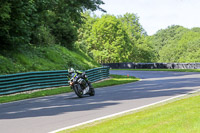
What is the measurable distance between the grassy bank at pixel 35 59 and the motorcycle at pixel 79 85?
7.04 meters

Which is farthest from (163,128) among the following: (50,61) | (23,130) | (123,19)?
(123,19)

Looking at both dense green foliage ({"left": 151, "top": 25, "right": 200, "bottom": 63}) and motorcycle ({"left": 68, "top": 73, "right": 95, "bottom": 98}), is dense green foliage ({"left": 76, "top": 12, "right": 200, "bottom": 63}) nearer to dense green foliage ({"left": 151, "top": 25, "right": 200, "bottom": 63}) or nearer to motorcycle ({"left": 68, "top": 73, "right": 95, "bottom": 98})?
dense green foliage ({"left": 151, "top": 25, "right": 200, "bottom": 63})

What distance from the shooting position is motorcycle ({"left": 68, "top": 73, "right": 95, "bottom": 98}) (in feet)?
42.3

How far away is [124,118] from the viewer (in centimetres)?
736

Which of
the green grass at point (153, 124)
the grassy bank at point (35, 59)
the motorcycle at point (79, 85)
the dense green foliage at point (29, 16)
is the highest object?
the dense green foliage at point (29, 16)

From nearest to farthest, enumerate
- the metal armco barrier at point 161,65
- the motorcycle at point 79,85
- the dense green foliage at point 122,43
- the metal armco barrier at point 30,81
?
the motorcycle at point 79,85
the metal armco barrier at point 30,81
the metal armco barrier at point 161,65
the dense green foliage at point 122,43

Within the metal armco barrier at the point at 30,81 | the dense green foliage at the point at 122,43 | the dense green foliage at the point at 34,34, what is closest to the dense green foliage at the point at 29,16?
the dense green foliage at the point at 34,34

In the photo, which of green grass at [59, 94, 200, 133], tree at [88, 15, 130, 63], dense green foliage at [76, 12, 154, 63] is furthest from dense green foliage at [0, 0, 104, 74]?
tree at [88, 15, 130, 63]

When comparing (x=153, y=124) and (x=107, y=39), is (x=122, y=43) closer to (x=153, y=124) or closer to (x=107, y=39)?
(x=107, y=39)

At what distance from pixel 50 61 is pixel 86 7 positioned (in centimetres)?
591

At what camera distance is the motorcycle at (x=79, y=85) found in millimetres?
12890

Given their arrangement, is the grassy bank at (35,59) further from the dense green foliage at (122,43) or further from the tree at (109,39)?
the tree at (109,39)

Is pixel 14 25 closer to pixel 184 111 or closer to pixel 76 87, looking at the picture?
pixel 76 87

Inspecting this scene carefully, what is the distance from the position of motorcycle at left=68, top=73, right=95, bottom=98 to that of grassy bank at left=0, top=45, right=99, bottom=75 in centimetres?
704
